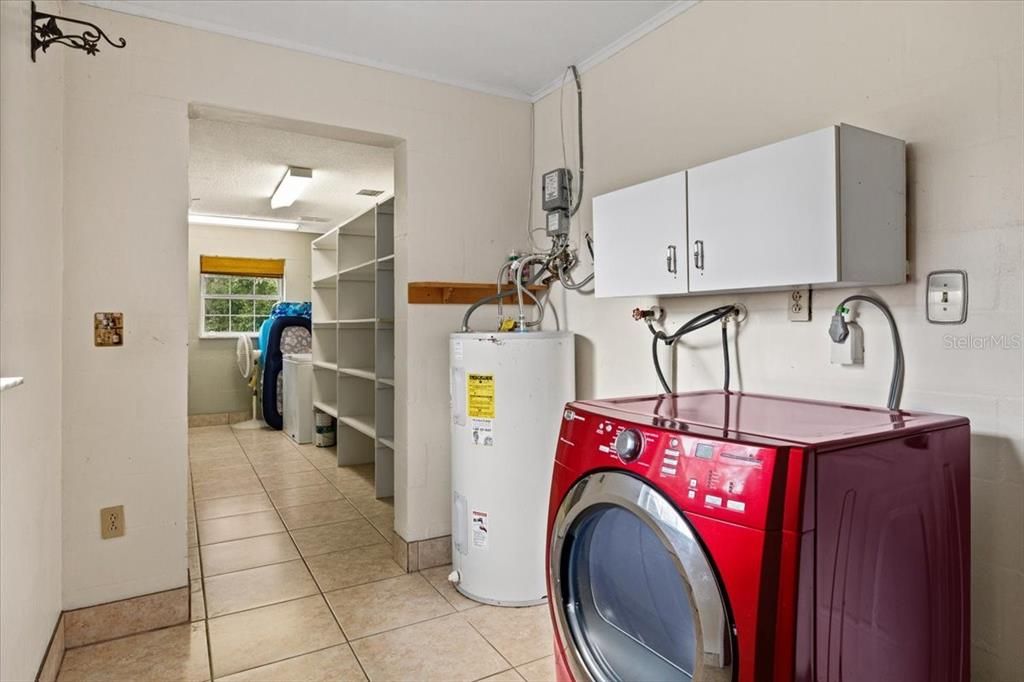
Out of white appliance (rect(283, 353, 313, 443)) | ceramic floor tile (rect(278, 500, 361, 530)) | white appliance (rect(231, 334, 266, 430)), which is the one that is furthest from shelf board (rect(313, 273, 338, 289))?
ceramic floor tile (rect(278, 500, 361, 530))

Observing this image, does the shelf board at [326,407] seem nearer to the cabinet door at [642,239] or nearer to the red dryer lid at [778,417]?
the cabinet door at [642,239]

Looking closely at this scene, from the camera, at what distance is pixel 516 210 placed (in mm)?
3160

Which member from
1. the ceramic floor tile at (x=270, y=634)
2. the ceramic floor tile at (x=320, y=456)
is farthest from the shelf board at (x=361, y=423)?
the ceramic floor tile at (x=270, y=634)

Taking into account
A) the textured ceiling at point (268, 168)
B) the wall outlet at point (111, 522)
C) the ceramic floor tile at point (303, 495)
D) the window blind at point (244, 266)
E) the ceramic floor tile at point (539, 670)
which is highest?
the textured ceiling at point (268, 168)

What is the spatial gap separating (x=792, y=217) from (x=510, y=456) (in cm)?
144

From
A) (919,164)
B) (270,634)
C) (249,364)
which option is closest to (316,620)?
(270,634)

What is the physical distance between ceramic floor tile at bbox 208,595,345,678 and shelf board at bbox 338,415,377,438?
5.61 ft

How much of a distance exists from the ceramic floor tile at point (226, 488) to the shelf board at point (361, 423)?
0.77 meters

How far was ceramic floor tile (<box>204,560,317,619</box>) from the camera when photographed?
252cm

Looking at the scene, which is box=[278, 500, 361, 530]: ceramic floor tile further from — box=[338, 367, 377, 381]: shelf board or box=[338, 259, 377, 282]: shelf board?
box=[338, 259, 377, 282]: shelf board

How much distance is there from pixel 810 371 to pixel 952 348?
0.39 metres

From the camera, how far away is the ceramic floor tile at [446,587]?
2.52m

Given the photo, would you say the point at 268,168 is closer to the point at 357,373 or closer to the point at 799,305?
the point at 357,373

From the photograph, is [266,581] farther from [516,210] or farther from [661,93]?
[661,93]
